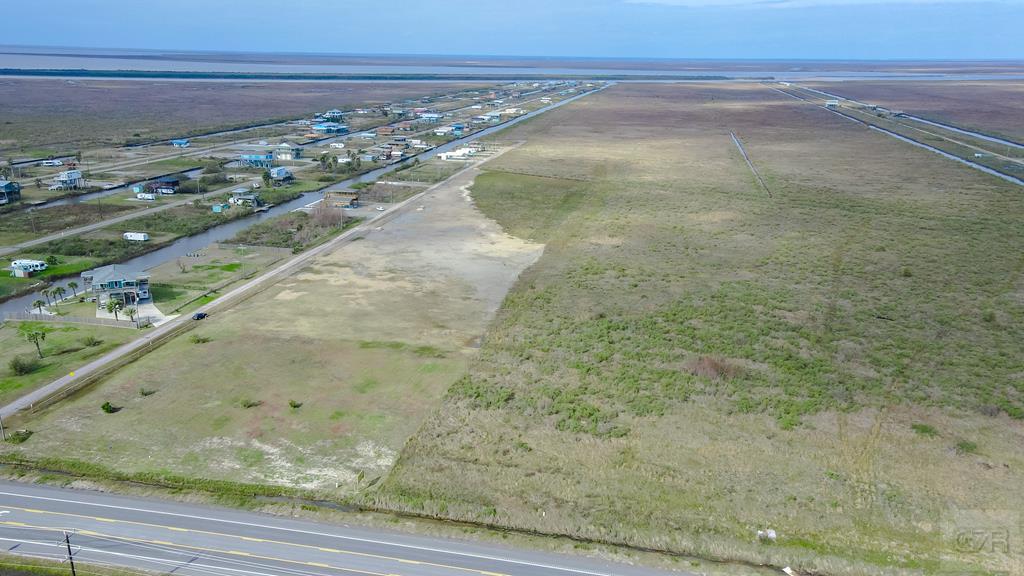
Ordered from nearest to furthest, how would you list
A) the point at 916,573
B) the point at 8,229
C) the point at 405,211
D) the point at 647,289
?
the point at 916,573
the point at 647,289
the point at 8,229
the point at 405,211

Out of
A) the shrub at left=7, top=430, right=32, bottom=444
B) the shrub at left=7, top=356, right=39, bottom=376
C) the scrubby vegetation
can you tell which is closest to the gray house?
the shrub at left=7, top=356, right=39, bottom=376

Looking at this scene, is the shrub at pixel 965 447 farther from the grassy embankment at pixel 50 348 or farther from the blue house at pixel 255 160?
the blue house at pixel 255 160

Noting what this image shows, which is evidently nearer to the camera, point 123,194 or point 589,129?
point 123,194

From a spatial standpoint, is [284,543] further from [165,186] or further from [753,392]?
[165,186]

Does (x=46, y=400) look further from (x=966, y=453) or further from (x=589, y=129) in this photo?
(x=589, y=129)

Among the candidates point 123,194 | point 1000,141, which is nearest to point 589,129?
point 1000,141

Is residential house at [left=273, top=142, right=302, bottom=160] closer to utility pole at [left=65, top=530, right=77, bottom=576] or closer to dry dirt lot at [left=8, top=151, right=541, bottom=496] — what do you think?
dry dirt lot at [left=8, top=151, right=541, bottom=496]

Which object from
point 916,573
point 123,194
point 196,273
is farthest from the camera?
point 123,194
